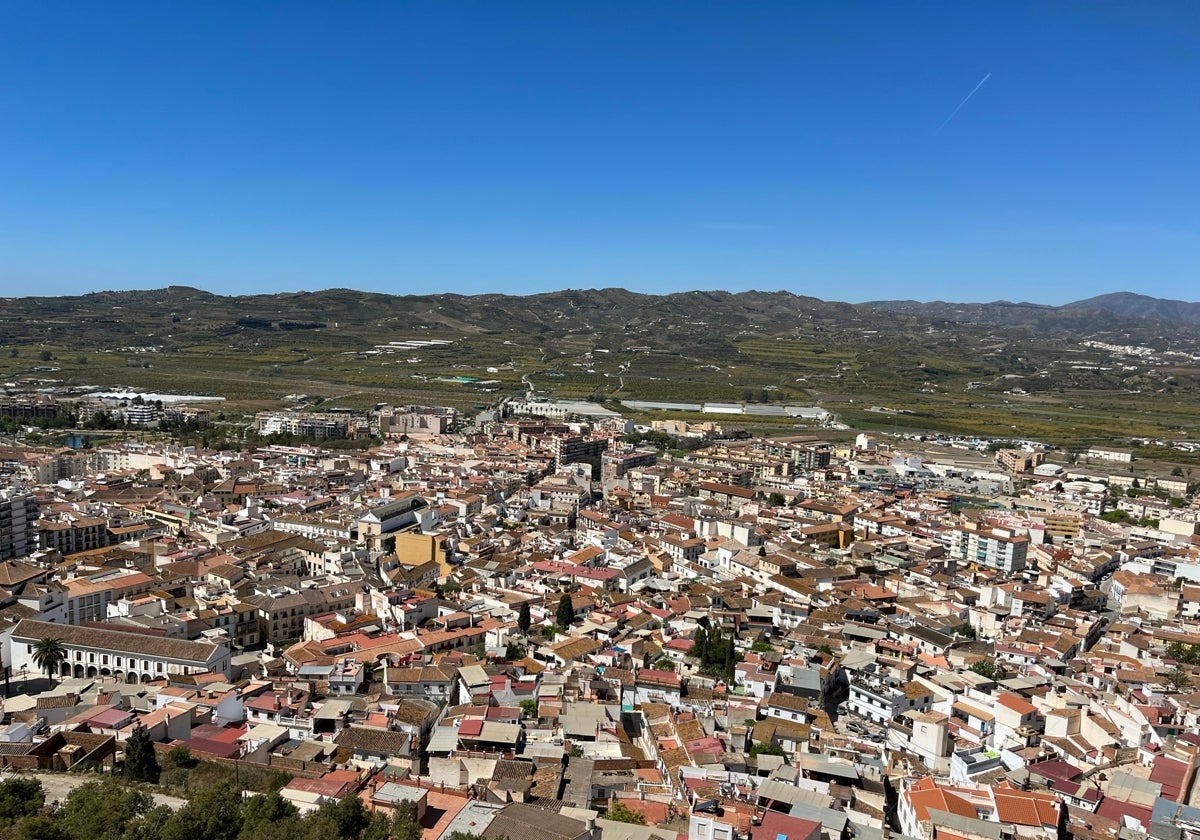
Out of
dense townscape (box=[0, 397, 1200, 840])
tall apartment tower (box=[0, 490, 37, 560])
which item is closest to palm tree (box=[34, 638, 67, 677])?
dense townscape (box=[0, 397, 1200, 840])

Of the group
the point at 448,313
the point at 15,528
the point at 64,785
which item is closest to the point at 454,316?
the point at 448,313

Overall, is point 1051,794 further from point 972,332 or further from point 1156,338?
point 1156,338

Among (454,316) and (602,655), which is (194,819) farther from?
(454,316)

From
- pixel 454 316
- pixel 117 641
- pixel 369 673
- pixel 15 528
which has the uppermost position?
pixel 454 316

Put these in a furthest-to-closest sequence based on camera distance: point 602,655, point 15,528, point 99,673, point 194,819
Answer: point 15,528
point 602,655
point 99,673
point 194,819

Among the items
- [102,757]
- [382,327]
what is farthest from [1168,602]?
[382,327]

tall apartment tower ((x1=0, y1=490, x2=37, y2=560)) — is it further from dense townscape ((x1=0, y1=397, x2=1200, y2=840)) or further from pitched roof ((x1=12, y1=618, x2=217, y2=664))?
pitched roof ((x1=12, y1=618, x2=217, y2=664))

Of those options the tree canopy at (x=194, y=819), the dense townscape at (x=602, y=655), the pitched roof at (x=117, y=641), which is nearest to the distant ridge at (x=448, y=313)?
the dense townscape at (x=602, y=655)
